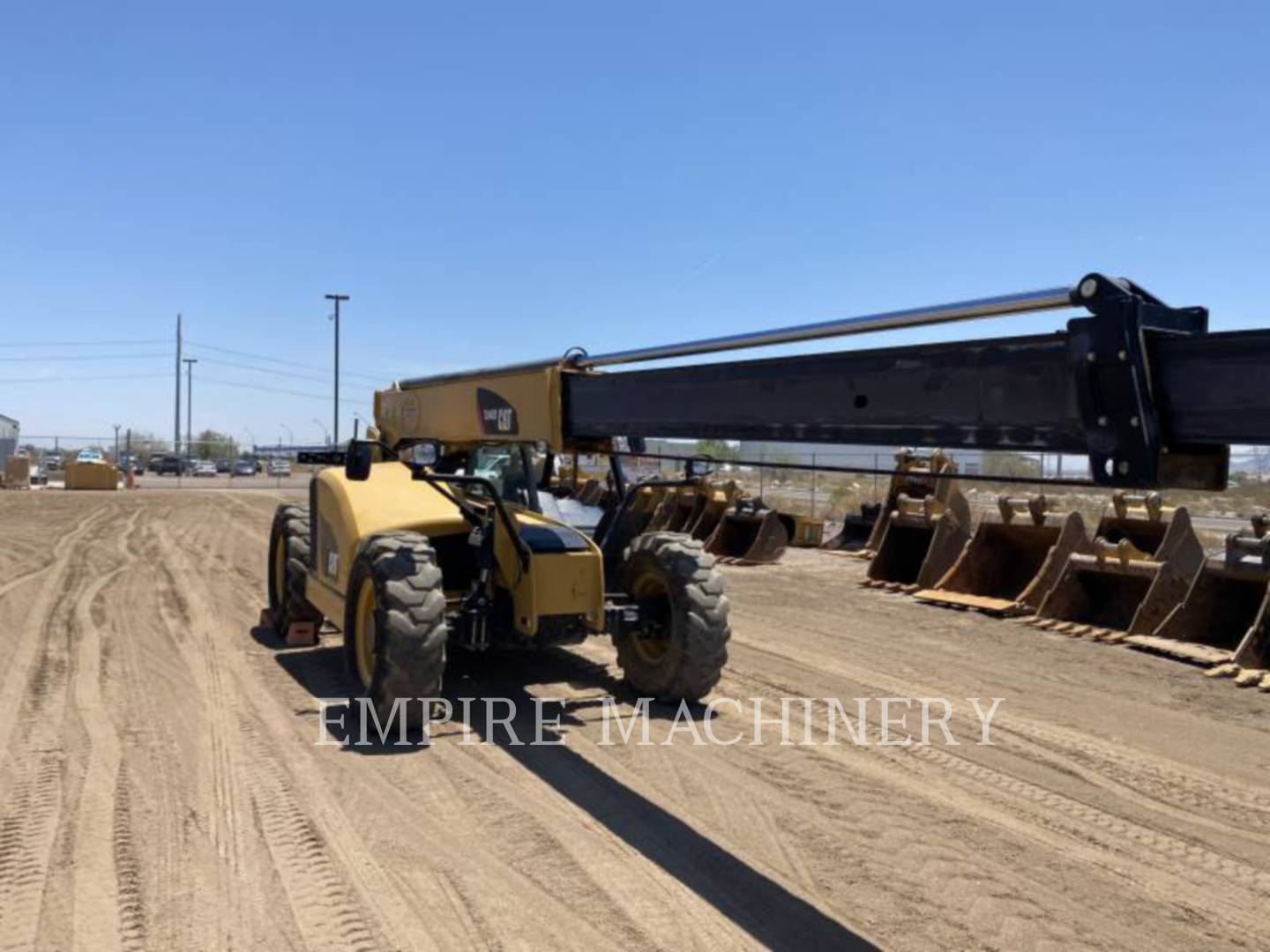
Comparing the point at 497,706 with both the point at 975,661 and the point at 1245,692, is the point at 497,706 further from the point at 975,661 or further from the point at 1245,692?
the point at 1245,692

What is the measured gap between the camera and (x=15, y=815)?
4.93m

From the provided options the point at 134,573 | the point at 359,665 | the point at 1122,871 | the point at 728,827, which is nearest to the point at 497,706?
the point at 359,665

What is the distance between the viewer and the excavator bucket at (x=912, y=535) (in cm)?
1404

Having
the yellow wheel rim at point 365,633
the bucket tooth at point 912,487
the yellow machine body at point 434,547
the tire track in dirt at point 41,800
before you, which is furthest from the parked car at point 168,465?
the yellow wheel rim at point 365,633

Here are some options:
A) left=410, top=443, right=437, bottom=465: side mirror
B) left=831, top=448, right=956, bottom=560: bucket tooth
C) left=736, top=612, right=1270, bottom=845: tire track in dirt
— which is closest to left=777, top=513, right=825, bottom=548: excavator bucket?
left=831, top=448, right=956, bottom=560: bucket tooth

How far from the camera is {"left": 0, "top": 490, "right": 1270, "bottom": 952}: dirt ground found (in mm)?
4031

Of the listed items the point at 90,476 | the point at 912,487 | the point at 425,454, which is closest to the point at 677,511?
the point at 912,487

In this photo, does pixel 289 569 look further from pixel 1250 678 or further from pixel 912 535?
pixel 912 535

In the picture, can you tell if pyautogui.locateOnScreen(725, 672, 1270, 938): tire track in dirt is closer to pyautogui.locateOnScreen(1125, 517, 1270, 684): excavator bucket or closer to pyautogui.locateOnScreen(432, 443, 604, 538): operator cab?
pyautogui.locateOnScreen(432, 443, 604, 538): operator cab

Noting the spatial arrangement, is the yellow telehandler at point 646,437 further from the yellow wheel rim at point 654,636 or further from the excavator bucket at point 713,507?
the excavator bucket at point 713,507

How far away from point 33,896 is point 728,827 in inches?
117

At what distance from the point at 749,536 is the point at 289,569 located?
32.7 ft

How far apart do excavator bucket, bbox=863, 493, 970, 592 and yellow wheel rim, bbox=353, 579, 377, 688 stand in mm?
8650

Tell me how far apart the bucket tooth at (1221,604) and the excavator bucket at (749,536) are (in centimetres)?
721
